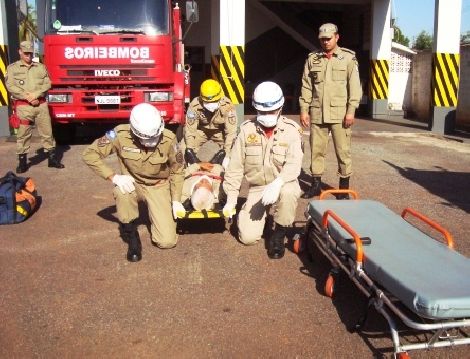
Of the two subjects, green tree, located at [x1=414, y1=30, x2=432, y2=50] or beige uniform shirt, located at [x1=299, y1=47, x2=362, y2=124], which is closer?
beige uniform shirt, located at [x1=299, y1=47, x2=362, y2=124]

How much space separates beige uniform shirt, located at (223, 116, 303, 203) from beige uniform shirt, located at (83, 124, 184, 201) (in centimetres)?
47

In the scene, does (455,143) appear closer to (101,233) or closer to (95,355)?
(101,233)

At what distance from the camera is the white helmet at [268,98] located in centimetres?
470

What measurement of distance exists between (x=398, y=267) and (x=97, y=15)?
759 cm

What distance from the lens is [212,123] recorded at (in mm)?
6727

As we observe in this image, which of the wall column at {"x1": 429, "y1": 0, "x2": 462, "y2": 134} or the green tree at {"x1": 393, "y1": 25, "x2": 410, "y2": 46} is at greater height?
the green tree at {"x1": 393, "y1": 25, "x2": 410, "y2": 46}

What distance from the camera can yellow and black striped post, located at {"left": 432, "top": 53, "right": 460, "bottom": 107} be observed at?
520 inches

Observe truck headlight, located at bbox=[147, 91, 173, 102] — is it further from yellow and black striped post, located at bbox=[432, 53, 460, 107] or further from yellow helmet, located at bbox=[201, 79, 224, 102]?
yellow and black striped post, located at bbox=[432, 53, 460, 107]

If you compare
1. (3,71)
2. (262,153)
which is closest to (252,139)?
(262,153)

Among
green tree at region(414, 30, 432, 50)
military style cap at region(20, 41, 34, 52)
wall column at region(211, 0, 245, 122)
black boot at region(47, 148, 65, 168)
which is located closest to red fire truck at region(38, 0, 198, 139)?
military style cap at region(20, 41, 34, 52)

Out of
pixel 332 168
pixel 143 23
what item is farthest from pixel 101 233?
pixel 143 23

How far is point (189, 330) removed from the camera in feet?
11.4

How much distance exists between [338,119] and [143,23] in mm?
4397

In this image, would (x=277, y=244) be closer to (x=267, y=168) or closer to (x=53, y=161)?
(x=267, y=168)
